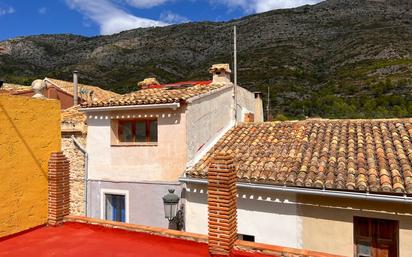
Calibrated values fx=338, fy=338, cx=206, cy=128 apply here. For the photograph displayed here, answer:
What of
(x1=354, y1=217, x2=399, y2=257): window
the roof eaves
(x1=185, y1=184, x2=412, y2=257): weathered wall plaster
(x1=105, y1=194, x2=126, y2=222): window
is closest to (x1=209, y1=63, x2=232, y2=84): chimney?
the roof eaves

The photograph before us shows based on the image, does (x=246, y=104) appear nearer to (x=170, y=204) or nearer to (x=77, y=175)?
(x=170, y=204)

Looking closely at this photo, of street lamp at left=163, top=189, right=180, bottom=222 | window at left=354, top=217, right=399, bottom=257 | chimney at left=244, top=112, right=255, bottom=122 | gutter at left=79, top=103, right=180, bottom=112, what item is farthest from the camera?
chimney at left=244, top=112, right=255, bottom=122

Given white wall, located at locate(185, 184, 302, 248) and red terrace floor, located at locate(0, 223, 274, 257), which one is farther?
white wall, located at locate(185, 184, 302, 248)

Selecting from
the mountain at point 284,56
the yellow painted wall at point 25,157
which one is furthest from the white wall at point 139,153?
the mountain at point 284,56

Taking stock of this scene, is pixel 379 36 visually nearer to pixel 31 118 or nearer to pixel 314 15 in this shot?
pixel 314 15

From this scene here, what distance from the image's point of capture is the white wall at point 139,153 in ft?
36.4

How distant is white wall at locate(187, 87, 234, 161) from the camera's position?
11195mm

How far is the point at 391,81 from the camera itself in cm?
3519

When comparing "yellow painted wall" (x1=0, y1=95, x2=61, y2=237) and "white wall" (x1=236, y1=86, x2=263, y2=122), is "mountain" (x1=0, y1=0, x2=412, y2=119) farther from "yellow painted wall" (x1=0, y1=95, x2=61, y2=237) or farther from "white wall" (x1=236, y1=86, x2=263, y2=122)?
"yellow painted wall" (x1=0, y1=95, x2=61, y2=237)

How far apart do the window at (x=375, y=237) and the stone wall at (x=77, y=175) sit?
988cm

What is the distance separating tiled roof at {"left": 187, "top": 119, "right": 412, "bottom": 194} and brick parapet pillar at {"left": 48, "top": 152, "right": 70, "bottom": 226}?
3.82 meters

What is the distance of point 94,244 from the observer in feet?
20.8

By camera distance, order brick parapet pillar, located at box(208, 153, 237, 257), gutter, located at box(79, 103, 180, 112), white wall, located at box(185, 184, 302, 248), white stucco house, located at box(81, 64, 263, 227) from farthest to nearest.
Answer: white stucco house, located at box(81, 64, 263, 227) < gutter, located at box(79, 103, 180, 112) < white wall, located at box(185, 184, 302, 248) < brick parapet pillar, located at box(208, 153, 237, 257)

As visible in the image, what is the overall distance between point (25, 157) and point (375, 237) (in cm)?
831
